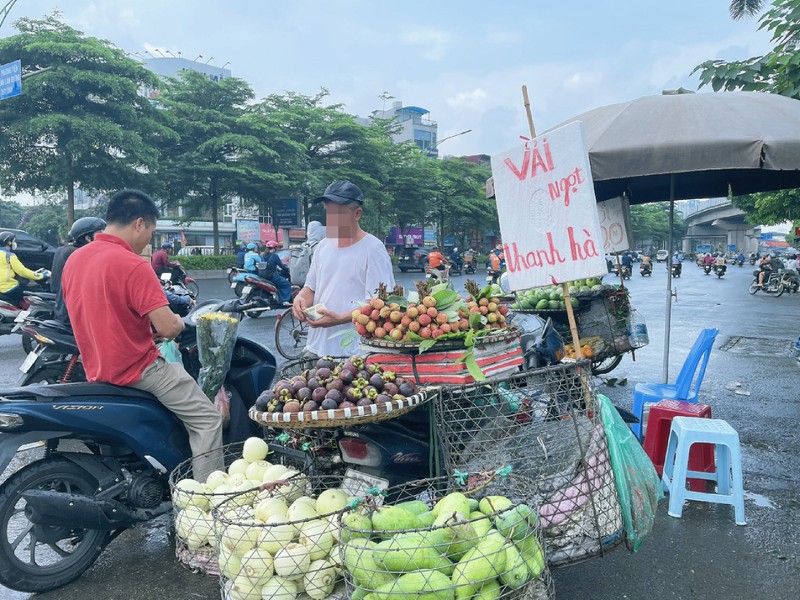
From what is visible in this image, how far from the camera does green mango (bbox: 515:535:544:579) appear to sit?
6.40ft

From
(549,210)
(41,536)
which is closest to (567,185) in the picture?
(549,210)

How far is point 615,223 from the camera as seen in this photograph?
5.70 meters

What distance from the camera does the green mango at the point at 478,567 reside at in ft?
6.08

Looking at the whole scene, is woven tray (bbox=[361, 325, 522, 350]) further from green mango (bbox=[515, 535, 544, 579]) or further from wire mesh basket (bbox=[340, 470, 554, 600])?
green mango (bbox=[515, 535, 544, 579])

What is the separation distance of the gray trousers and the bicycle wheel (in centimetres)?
520

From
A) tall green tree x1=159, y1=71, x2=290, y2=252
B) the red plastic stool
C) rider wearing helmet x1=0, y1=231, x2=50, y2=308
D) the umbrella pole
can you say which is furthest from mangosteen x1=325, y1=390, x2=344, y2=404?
tall green tree x1=159, y1=71, x2=290, y2=252

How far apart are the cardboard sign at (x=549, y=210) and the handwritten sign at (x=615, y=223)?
9.33ft

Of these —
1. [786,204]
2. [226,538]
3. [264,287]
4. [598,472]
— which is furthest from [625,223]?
[786,204]

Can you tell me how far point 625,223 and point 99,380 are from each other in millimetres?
4688

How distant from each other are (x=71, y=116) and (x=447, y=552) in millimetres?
22357

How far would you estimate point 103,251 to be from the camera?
2.74 meters

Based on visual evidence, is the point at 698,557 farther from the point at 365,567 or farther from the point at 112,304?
the point at 112,304

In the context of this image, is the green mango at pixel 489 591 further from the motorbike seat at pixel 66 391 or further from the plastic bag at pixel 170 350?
the plastic bag at pixel 170 350

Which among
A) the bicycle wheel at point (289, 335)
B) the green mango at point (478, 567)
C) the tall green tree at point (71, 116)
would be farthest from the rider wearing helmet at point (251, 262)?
the tall green tree at point (71, 116)
